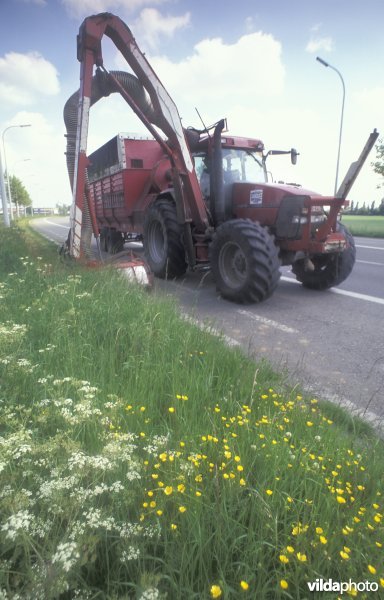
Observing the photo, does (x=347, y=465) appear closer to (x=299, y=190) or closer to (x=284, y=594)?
(x=284, y=594)

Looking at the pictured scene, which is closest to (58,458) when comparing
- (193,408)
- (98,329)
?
(193,408)

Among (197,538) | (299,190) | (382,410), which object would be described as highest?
(299,190)

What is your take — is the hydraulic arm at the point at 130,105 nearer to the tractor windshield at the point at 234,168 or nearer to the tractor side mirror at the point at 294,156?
the tractor windshield at the point at 234,168

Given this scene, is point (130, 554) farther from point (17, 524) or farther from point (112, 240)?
point (112, 240)

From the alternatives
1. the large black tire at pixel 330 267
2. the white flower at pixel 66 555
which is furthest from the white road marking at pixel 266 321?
the white flower at pixel 66 555

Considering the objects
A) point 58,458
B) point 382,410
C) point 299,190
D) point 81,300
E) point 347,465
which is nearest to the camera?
point 58,458

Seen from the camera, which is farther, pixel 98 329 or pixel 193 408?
pixel 98 329

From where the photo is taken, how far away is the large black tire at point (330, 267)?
5.55 m

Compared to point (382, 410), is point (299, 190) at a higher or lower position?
higher

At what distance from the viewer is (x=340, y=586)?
42.3 inches

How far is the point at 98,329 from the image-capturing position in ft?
9.70

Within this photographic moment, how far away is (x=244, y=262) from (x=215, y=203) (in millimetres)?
1249

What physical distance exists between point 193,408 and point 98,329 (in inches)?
52.7

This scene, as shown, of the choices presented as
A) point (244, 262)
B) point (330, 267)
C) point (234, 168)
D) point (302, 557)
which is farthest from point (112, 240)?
point (302, 557)
